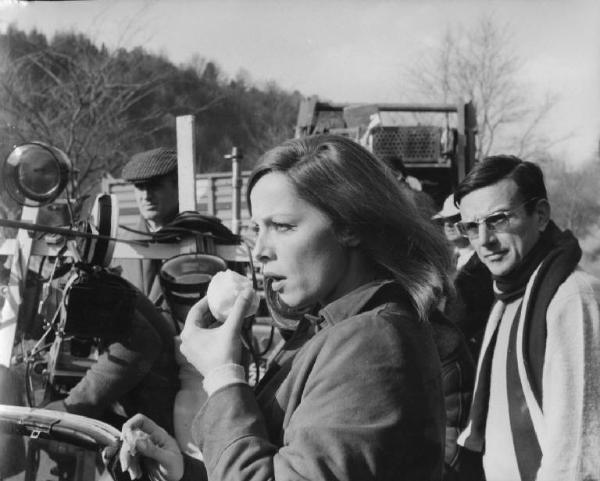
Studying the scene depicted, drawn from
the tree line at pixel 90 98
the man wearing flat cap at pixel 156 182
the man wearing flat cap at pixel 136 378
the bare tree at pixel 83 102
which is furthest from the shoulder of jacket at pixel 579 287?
the bare tree at pixel 83 102

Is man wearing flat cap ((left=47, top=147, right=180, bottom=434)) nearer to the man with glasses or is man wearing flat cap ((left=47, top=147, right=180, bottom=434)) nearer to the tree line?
the man with glasses

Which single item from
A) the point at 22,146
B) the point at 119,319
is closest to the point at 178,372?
the point at 119,319

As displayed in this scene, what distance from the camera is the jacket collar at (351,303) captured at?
4.03 feet

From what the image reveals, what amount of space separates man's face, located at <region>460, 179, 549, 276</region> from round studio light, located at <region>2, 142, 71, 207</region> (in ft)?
4.65

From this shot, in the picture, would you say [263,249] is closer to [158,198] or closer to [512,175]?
[512,175]

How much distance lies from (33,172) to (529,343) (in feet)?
5.54

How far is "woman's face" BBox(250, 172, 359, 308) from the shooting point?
1.25 metres

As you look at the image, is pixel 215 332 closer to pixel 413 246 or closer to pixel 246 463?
pixel 246 463

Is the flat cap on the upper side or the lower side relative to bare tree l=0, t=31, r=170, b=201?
lower

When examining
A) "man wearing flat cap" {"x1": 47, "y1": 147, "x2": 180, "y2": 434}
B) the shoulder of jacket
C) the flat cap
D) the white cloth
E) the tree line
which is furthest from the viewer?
the tree line

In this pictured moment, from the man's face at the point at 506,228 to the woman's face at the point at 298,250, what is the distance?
112 cm

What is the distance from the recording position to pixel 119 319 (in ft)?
7.65

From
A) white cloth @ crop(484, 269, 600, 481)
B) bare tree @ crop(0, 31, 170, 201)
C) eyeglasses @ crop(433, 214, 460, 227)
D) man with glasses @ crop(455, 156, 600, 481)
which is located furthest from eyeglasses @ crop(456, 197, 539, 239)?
bare tree @ crop(0, 31, 170, 201)

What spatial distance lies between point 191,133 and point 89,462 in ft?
6.17
